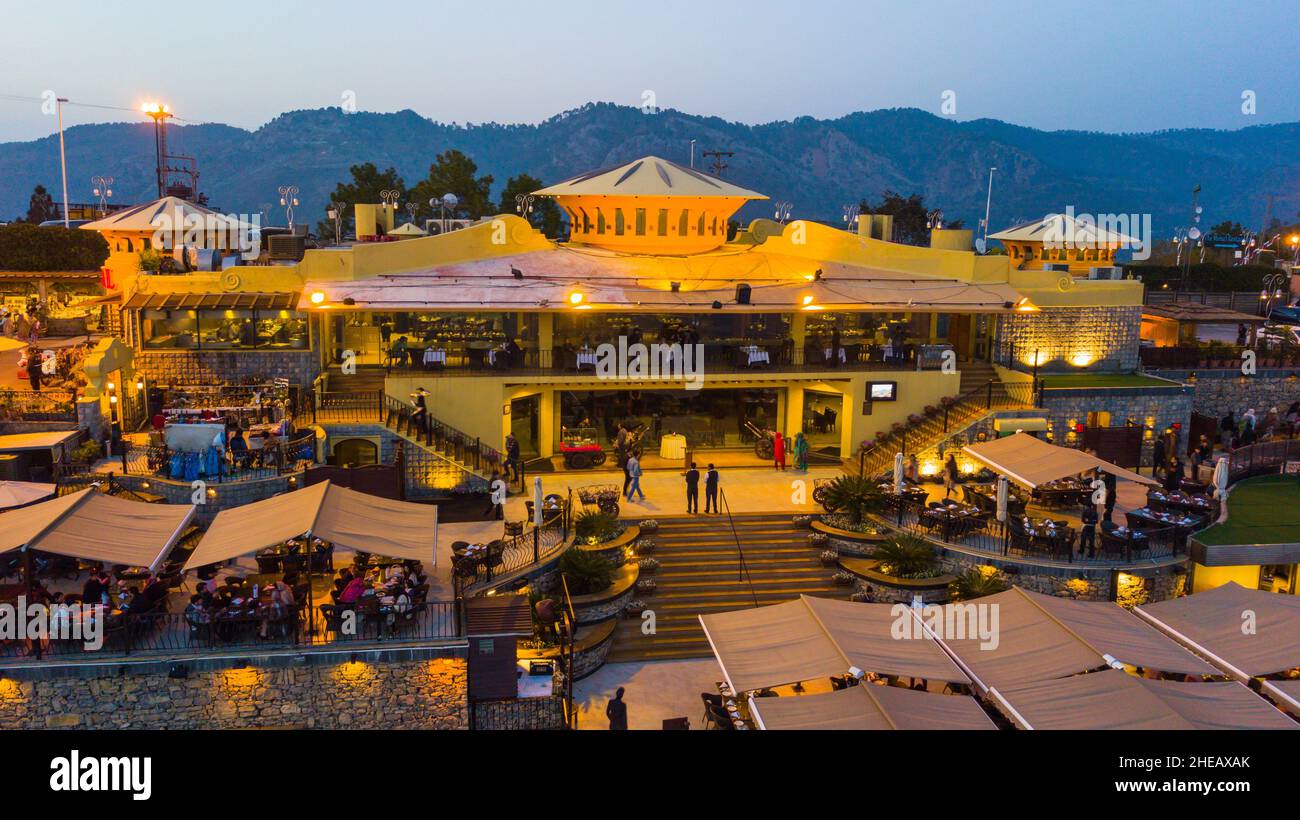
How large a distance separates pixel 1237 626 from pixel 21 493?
76.2 feet

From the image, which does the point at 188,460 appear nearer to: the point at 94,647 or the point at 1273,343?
the point at 94,647

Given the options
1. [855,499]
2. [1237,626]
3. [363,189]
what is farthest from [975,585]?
[363,189]

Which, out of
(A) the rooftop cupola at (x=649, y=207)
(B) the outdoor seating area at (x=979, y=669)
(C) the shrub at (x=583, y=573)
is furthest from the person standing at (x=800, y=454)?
(B) the outdoor seating area at (x=979, y=669)

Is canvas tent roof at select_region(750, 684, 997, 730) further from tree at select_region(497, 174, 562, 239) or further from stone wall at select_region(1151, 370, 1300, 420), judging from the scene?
tree at select_region(497, 174, 562, 239)

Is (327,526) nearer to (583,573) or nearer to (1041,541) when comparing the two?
(583,573)

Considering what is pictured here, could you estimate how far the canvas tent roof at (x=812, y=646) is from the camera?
53.0 ft

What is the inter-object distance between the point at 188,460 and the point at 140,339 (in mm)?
8008

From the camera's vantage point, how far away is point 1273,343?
134 feet

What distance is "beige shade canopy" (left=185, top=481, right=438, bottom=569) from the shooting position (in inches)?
707

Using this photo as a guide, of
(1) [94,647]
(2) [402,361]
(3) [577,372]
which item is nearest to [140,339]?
(2) [402,361]

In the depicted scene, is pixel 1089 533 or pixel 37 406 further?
pixel 37 406

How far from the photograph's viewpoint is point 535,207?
86062 mm

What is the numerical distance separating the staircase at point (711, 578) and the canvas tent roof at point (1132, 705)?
7.35 metres

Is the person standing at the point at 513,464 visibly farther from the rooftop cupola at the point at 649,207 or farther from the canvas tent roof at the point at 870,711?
the canvas tent roof at the point at 870,711
